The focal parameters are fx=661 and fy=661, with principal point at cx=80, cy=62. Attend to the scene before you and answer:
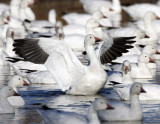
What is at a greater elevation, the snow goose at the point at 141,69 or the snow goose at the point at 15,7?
the snow goose at the point at 15,7

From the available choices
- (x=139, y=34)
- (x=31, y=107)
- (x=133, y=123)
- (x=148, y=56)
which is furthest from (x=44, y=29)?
(x=133, y=123)

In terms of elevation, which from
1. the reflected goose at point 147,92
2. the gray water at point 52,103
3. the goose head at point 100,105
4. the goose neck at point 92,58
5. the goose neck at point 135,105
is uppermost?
the goose neck at point 92,58

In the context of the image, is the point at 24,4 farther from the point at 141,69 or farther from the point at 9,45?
the point at 141,69

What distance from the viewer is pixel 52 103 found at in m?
11.2

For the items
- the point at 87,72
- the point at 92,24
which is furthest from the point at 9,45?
the point at 87,72

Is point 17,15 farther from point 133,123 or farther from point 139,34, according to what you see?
point 133,123

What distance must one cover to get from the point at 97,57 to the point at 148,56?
262 cm

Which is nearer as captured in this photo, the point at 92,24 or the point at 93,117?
the point at 93,117

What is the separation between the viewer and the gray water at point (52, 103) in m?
9.84

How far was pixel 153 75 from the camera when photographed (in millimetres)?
14461

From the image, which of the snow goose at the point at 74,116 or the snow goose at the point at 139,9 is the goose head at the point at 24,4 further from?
the snow goose at the point at 74,116

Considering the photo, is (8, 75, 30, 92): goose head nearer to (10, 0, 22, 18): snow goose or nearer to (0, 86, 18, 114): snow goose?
(0, 86, 18, 114): snow goose

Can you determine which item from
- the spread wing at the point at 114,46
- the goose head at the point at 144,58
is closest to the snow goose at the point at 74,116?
the spread wing at the point at 114,46

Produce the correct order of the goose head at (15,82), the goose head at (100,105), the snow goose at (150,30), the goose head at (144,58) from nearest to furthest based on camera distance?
the goose head at (100,105)
the goose head at (15,82)
the goose head at (144,58)
the snow goose at (150,30)
